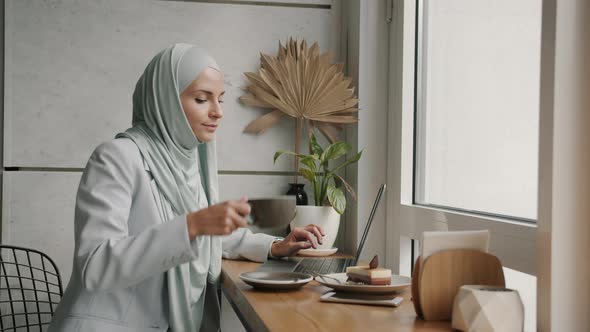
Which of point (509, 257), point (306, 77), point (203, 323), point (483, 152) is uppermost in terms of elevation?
point (306, 77)

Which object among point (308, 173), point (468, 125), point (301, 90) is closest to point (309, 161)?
point (308, 173)

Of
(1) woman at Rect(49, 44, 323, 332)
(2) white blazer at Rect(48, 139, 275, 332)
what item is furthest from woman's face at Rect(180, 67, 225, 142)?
(2) white blazer at Rect(48, 139, 275, 332)

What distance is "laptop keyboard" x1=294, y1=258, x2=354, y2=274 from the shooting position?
193cm

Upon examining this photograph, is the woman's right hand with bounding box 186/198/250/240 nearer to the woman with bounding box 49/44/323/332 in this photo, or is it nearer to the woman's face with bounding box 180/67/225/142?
the woman with bounding box 49/44/323/332

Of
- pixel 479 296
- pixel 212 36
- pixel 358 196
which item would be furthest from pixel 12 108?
pixel 479 296

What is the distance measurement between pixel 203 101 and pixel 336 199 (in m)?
0.75

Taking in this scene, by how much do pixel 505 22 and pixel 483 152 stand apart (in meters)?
0.36

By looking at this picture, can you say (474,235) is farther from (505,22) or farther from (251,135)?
(251,135)

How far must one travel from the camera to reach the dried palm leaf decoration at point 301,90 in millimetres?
2455

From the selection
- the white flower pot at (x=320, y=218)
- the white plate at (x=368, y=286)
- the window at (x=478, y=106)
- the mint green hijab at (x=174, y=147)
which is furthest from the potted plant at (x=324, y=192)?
the white plate at (x=368, y=286)

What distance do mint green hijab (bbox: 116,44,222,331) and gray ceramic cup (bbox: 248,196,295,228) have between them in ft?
0.85

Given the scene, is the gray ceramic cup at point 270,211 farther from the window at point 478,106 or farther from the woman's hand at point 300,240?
the window at point 478,106

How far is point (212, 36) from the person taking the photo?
2.55 metres

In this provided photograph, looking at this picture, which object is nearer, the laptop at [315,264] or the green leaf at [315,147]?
the laptop at [315,264]
